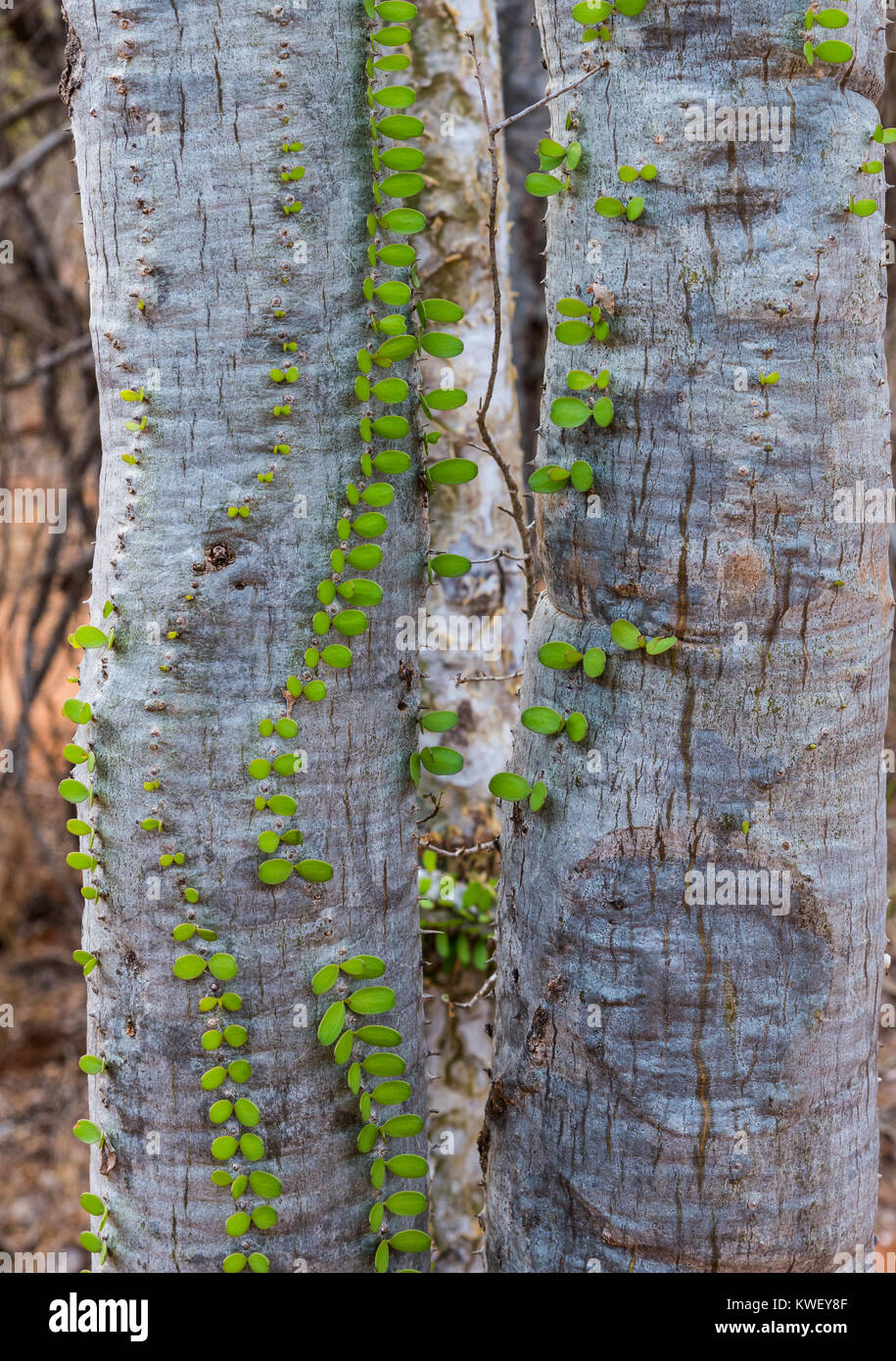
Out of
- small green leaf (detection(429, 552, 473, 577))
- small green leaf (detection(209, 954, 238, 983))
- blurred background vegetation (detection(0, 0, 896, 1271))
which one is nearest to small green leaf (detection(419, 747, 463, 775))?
small green leaf (detection(429, 552, 473, 577))

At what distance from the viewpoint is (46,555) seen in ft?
14.6

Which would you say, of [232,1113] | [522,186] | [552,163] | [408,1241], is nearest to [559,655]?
[552,163]

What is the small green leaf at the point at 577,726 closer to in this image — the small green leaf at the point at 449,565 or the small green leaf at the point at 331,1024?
the small green leaf at the point at 449,565

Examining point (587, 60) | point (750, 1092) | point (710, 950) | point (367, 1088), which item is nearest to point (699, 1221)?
point (750, 1092)

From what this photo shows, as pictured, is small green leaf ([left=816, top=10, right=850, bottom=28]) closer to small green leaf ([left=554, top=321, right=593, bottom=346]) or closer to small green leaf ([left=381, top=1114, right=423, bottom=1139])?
small green leaf ([left=554, top=321, right=593, bottom=346])

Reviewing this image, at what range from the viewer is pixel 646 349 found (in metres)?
1.27

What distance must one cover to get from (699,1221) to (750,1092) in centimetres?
18

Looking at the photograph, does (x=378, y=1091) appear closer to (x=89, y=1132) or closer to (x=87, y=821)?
(x=89, y=1132)

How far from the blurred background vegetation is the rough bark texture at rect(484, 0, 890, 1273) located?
2.37 m

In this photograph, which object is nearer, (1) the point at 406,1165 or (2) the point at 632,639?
(2) the point at 632,639

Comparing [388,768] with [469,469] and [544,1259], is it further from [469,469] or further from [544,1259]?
[544,1259]

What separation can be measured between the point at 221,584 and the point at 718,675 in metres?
0.61

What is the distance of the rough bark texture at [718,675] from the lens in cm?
123

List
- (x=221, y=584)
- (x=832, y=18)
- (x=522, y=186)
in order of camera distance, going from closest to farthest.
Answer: (x=832, y=18) < (x=221, y=584) < (x=522, y=186)
